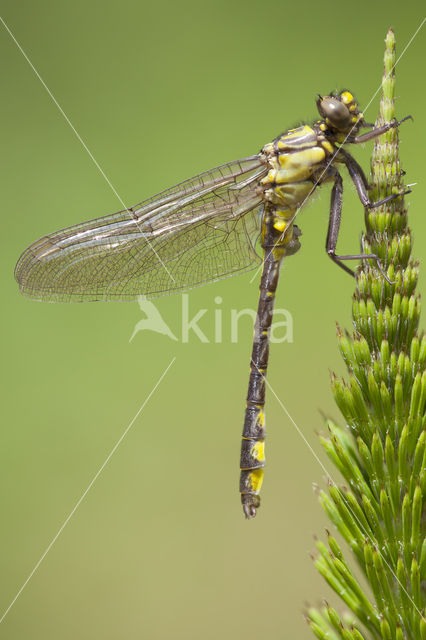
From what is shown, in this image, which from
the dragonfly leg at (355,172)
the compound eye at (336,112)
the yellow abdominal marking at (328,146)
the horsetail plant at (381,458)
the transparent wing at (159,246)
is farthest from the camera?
the transparent wing at (159,246)

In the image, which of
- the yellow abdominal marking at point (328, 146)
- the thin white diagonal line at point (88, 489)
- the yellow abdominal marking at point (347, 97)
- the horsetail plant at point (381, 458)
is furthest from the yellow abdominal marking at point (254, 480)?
the thin white diagonal line at point (88, 489)

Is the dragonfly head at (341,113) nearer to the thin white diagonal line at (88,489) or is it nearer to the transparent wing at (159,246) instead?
the transparent wing at (159,246)

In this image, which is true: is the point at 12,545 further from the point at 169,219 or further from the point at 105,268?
the point at 169,219

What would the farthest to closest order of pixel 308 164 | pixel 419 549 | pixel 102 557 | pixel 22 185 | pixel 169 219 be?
pixel 22 185 < pixel 102 557 < pixel 169 219 < pixel 308 164 < pixel 419 549

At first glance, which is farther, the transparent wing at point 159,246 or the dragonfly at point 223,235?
the transparent wing at point 159,246

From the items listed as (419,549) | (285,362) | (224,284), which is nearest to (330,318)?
(285,362)
